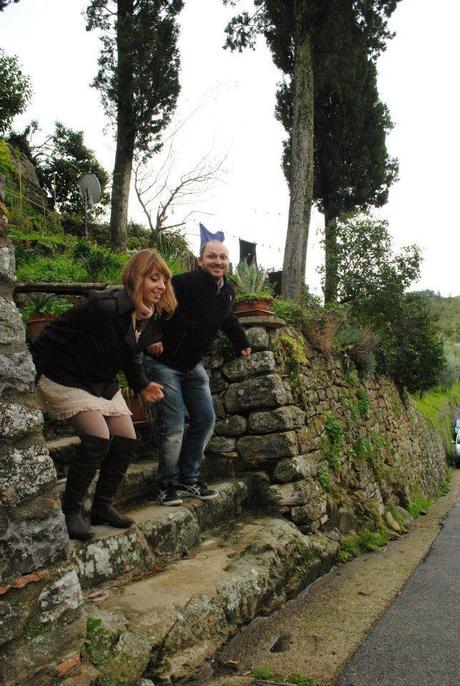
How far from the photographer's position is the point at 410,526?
6816mm

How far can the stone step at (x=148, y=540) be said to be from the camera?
8.96ft

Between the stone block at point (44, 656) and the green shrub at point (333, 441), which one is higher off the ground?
the green shrub at point (333, 441)

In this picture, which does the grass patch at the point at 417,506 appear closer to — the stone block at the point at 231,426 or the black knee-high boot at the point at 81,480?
the stone block at the point at 231,426

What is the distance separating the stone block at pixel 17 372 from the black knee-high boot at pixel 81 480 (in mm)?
642

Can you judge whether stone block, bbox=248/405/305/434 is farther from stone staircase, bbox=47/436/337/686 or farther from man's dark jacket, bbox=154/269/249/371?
man's dark jacket, bbox=154/269/249/371

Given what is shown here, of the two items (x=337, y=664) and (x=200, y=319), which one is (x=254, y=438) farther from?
(x=337, y=664)

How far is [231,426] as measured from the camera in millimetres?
4922

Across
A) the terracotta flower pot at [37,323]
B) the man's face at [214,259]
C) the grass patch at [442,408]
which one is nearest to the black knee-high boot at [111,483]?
the man's face at [214,259]

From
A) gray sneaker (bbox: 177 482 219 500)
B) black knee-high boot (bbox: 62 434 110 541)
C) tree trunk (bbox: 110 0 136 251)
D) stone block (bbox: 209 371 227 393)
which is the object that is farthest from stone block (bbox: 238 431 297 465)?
tree trunk (bbox: 110 0 136 251)

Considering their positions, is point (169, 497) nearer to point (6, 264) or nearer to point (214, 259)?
point (214, 259)

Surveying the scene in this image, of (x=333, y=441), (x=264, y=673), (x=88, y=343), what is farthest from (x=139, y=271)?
(x=333, y=441)

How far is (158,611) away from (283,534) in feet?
5.30

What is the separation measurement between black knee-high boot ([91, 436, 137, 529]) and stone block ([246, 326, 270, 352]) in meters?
2.18

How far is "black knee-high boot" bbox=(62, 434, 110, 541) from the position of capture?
2699 mm
